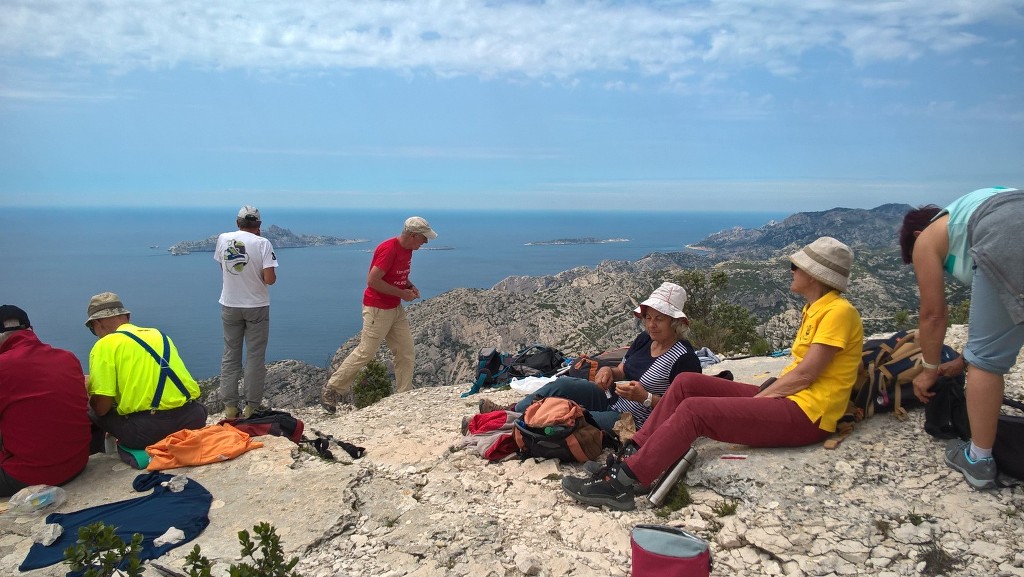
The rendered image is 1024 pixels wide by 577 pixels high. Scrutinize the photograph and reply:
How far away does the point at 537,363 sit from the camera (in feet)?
28.3

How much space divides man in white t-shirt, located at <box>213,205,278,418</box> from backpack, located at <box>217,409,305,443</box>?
4.07 feet

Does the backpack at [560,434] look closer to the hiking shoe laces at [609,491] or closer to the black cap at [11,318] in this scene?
the hiking shoe laces at [609,491]

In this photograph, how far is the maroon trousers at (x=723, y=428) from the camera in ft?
13.1

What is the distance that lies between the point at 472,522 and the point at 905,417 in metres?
3.33

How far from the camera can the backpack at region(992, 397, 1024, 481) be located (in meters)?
3.53

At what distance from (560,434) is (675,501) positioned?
1.08 metres

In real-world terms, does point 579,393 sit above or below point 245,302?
below

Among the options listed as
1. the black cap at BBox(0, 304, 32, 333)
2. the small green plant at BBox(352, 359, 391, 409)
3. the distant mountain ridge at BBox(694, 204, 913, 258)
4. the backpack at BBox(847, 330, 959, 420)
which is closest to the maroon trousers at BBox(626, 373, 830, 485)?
the backpack at BBox(847, 330, 959, 420)

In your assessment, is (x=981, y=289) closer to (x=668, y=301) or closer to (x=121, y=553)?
(x=668, y=301)

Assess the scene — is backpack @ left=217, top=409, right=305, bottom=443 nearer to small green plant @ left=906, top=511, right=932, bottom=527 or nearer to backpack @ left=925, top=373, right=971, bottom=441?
small green plant @ left=906, top=511, right=932, bottom=527

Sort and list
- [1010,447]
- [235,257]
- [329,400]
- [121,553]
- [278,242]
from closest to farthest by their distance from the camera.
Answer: [121,553] < [1010,447] < [235,257] < [329,400] < [278,242]

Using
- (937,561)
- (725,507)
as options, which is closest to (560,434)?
(725,507)

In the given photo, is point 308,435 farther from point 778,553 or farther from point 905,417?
point 905,417

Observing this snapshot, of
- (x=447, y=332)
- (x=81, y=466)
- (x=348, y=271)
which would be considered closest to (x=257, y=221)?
(x=81, y=466)
